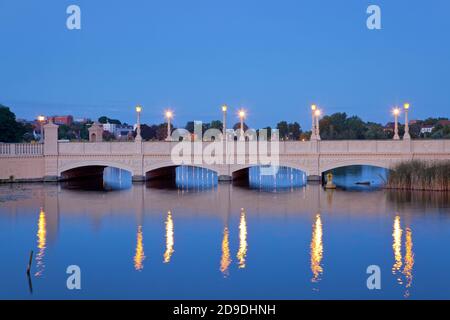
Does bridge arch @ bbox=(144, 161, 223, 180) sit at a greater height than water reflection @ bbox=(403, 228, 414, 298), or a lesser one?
greater

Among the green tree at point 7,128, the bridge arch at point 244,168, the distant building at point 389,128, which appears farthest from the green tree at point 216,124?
the bridge arch at point 244,168

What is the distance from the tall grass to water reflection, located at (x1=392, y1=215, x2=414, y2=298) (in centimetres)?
1537

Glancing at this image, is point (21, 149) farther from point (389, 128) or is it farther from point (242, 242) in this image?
point (389, 128)

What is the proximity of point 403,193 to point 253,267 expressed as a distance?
24.6 meters

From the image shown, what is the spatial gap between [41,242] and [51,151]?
99.3 feet

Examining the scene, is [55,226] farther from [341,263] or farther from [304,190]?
[304,190]

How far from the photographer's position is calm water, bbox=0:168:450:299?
18.1 meters

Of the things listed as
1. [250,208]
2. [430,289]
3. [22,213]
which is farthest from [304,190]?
[430,289]

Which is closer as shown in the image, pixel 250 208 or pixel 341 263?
pixel 341 263

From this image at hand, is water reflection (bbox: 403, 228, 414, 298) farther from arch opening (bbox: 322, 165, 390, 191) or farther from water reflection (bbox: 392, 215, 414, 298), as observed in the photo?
arch opening (bbox: 322, 165, 390, 191)

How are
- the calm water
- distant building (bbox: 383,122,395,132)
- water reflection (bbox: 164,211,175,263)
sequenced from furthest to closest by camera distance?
distant building (bbox: 383,122,395,132) → water reflection (bbox: 164,211,175,263) → the calm water

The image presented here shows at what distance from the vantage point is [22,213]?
112ft

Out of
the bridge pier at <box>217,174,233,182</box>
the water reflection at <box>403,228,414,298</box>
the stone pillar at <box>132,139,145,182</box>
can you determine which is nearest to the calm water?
the water reflection at <box>403,228,414,298</box>

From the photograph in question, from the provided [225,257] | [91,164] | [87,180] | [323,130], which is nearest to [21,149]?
[91,164]
